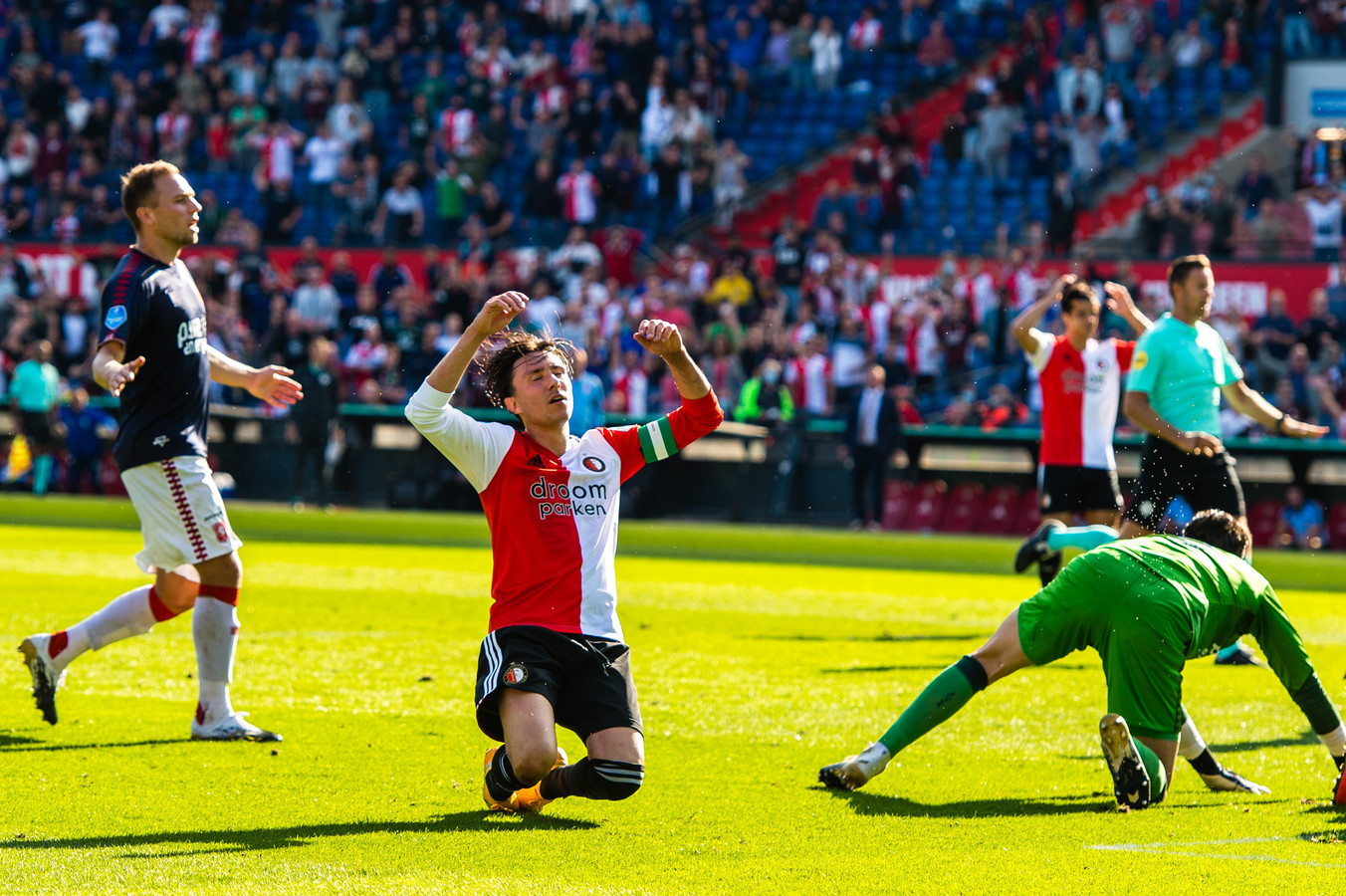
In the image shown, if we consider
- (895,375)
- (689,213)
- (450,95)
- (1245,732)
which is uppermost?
(450,95)

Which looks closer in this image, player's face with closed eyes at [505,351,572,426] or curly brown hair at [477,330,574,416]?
player's face with closed eyes at [505,351,572,426]

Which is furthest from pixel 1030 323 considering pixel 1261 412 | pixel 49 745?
pixel 49 745

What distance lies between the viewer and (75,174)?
1255 inches

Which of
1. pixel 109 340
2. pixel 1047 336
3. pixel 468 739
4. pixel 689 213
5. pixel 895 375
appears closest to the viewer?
pixel 109 340

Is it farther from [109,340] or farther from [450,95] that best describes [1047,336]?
[450,95]

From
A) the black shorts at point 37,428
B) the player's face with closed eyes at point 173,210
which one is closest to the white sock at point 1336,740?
the player's face with closed eyes at point 173,210

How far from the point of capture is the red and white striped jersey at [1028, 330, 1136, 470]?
11562 millimetres

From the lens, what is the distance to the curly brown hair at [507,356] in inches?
241

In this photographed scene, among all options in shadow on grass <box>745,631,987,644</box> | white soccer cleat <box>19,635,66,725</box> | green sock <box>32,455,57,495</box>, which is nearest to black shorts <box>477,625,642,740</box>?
white soccer cleat <box>19,635,66,725</box>

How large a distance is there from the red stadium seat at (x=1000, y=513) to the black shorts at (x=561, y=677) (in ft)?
52.6

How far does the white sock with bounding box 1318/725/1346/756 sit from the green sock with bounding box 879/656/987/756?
1239mm

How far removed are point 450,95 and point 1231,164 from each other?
13407mm

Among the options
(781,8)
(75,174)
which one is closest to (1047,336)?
(781,8)

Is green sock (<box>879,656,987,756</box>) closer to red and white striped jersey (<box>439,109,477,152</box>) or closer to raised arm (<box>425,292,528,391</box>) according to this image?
raised arm (<box>425,292,528,391</box>)
